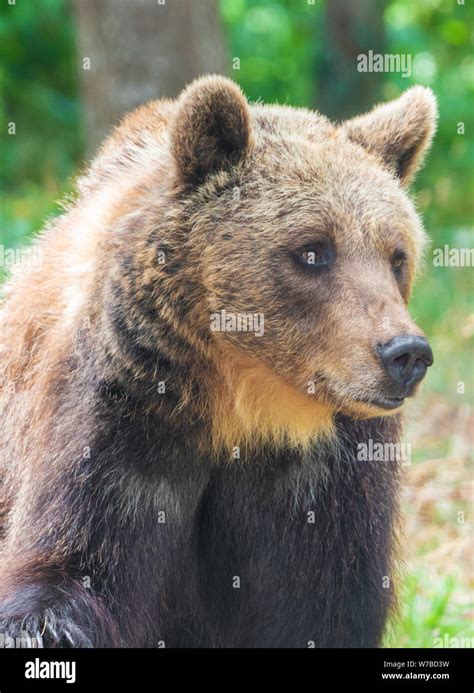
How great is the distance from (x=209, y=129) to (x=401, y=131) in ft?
3.70

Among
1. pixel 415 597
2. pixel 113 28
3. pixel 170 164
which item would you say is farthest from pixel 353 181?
pixel 113 28

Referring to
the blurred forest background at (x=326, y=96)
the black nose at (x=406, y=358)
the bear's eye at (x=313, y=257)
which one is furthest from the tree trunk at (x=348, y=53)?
the black nose at (x=406, y=358)

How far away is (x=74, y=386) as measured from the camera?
5.37 meters

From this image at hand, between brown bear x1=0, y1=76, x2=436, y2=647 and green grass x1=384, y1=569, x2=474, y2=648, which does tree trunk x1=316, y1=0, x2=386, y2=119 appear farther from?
brown bear x1=0, y1=76, x2=436, y2=647

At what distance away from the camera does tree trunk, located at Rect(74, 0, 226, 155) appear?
35.3ft

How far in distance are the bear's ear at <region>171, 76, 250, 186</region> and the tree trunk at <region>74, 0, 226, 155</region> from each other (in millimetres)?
5534

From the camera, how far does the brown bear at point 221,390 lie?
16.8ft

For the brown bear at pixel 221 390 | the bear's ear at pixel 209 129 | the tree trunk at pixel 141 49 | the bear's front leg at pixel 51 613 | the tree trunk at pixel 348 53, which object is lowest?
the bear's front leg at pixel 51 613

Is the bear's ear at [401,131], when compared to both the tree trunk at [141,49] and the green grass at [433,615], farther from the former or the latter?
the tree trunk at [141,49]

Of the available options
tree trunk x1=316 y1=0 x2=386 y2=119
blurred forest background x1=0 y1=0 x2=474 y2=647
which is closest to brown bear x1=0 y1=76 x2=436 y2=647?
blurred forest background x1=0 y1=0 x2=474 y2=647

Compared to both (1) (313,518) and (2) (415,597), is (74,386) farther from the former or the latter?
(2) (415,597)

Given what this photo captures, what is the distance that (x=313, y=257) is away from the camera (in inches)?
202

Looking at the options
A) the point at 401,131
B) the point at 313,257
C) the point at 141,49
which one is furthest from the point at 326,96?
the point at 313,257
